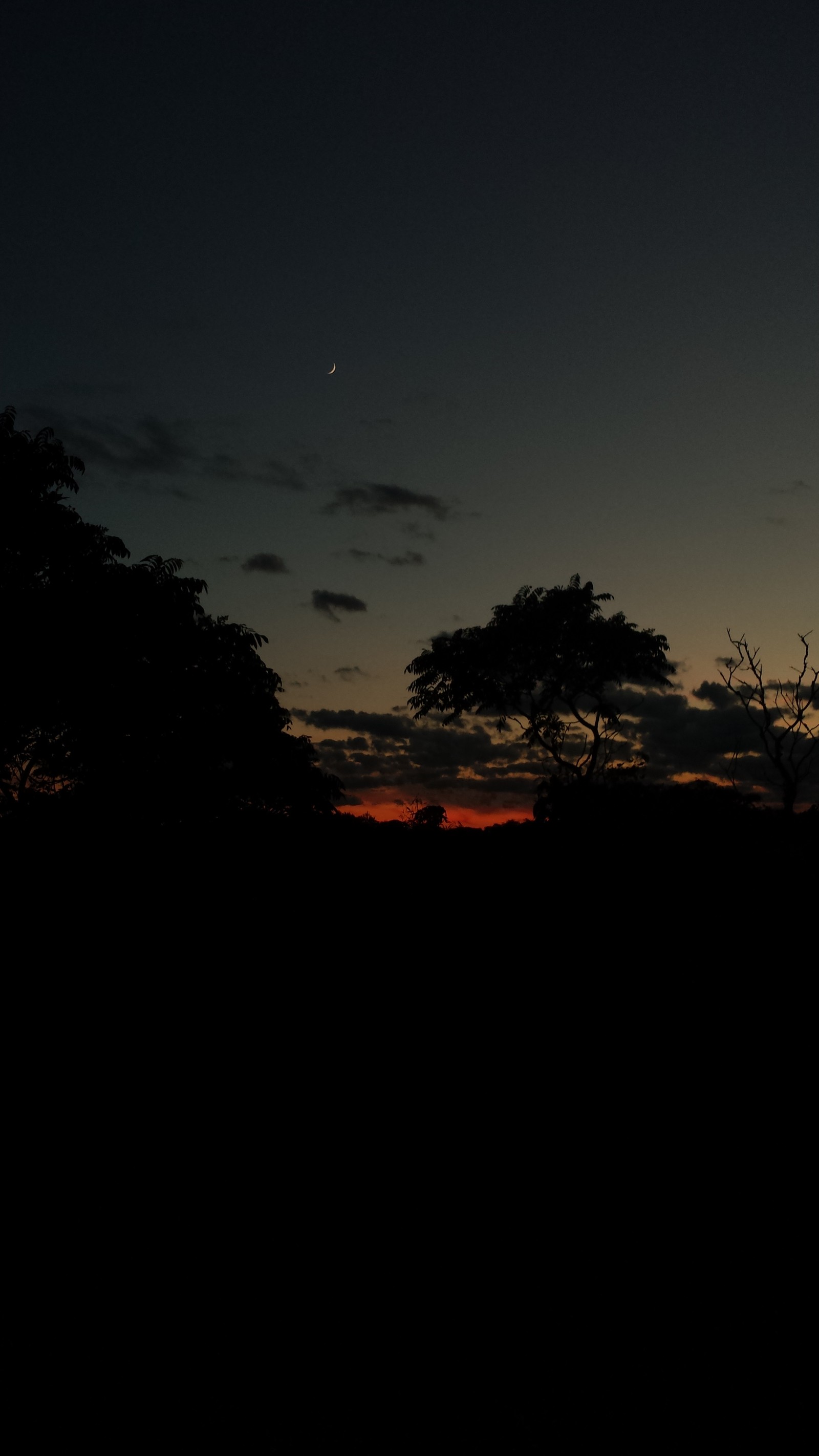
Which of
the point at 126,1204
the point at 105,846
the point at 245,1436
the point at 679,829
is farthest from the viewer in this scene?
the point at 679,829

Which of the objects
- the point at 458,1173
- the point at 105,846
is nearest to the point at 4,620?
the point at 105,846

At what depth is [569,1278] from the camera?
6.78 meters

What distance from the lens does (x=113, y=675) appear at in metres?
24.5

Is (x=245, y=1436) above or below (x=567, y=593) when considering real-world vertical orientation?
below

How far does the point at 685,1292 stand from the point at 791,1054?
2609 mm

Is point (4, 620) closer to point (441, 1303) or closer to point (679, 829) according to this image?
point (679, 829)

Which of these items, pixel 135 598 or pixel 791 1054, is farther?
pixel 135 598

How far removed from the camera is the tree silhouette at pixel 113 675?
77.4 ft

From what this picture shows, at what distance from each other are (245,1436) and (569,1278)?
2523mm

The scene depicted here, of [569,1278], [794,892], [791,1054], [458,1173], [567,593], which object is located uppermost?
[567,593]

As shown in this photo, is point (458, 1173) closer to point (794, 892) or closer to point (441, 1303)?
point (441, 1303)

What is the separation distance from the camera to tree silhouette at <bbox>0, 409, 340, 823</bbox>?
23578 mm

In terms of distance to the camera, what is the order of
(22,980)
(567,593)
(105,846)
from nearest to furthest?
(22,980) < (105,846) < (567,593)

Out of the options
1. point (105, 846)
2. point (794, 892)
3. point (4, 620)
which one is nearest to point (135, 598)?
point (4, 620)
